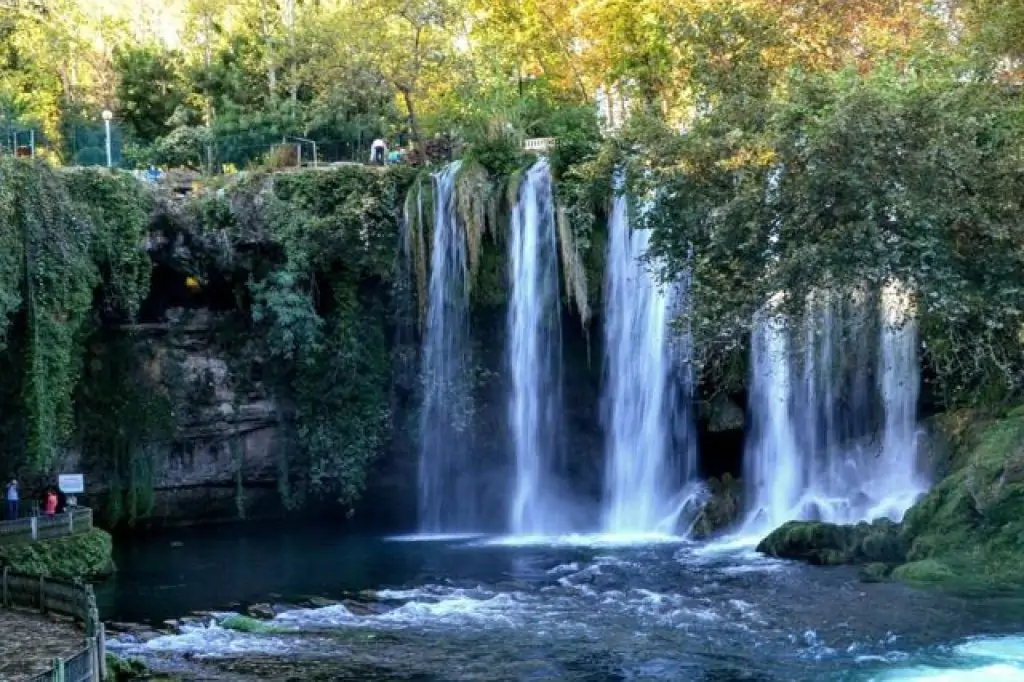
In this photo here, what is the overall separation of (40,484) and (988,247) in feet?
72.0

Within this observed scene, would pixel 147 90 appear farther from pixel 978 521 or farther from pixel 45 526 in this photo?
pixel 978 521

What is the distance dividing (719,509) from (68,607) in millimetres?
14389

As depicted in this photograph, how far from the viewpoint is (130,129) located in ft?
146

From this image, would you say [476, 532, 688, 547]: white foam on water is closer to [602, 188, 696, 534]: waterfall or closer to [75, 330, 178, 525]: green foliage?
[602, 188, 696, 534]: waterfall

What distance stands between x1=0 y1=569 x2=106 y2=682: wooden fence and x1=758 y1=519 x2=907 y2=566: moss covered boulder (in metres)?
12.1

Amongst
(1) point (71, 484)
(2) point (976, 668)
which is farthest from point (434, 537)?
(2) point (976, 668)

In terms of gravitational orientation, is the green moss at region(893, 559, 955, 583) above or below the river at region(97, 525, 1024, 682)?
above

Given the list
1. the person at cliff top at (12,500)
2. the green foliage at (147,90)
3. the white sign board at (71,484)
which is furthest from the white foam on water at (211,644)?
the green foliage at (147,90)

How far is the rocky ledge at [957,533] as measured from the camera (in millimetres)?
19833

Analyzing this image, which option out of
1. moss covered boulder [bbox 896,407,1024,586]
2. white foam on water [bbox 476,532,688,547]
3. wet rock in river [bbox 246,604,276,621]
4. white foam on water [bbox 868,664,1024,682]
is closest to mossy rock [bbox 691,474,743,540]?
white foam on water [bbox 476,532,688,547]

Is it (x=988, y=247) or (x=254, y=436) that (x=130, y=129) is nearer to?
(x=254, y=436)

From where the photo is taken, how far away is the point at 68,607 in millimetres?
17359

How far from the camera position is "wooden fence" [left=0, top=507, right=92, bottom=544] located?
22.6m

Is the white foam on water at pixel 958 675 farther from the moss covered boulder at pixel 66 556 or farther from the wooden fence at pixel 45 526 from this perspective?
the wooden fence at pixel 45 526
